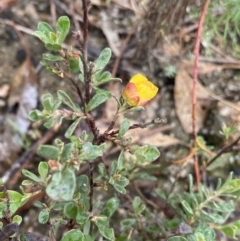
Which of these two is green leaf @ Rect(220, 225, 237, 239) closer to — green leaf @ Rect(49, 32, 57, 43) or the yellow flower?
the yellow flower

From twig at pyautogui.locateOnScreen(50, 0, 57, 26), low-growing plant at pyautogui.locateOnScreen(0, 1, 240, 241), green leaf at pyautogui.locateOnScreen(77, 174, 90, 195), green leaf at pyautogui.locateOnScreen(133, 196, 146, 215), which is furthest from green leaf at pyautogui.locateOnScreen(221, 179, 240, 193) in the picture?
twig at pyautogui.locateOnScreen(50, 0, 57, 26)

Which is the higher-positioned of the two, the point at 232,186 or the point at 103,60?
the point at 103,60

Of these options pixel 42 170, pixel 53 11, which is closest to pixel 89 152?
pixel 42 170

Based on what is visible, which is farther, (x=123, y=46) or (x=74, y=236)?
(x=123, y=46)

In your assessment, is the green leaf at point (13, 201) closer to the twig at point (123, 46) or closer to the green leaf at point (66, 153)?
the green leaf at point (66, 153)

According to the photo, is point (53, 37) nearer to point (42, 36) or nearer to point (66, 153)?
point (42, 36)

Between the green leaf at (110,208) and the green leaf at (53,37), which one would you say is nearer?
the green leaf at (53,37)

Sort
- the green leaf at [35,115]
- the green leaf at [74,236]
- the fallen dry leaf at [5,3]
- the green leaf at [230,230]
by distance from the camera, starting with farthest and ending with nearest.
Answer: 1. the fallen dry leaf at [5,3]
2. the green leaf at [230,230]
3. the green leaf at [74,236]
4. the green leaf at [35,115]

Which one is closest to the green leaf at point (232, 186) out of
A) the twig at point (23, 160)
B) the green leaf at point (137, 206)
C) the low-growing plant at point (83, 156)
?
the low-growing plant at point (83, 156)
